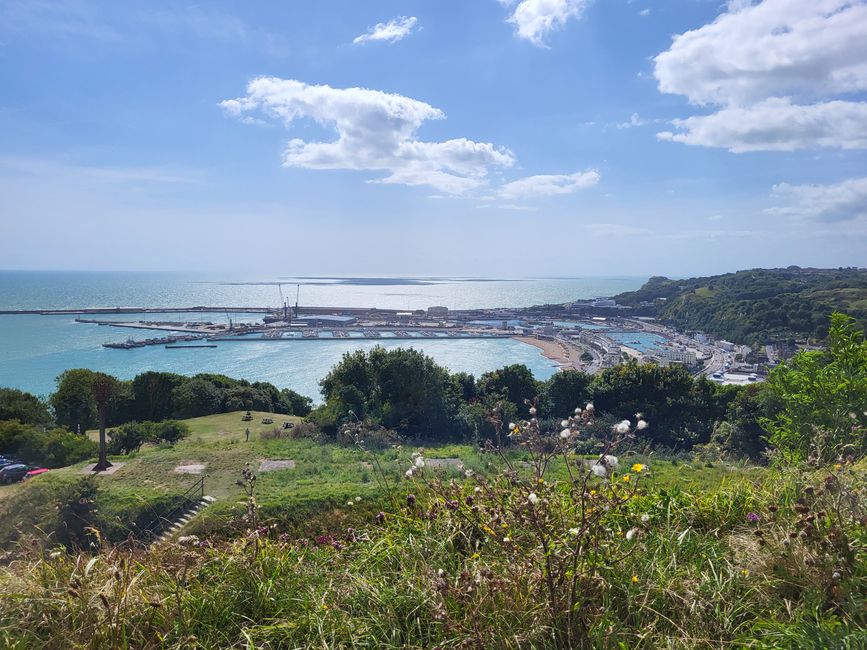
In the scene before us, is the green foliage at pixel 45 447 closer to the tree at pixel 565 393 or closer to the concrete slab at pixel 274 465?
the concrete slab at pixel 274 465

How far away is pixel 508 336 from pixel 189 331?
1341 inches

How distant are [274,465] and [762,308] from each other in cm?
5160

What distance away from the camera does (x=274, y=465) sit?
12.5 m

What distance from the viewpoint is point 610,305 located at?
8456 centimetres

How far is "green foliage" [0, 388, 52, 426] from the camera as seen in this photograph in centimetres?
1906

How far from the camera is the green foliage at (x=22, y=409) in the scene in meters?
19.1

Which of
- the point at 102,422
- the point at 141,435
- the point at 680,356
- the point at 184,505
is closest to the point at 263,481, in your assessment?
the point at 184,505

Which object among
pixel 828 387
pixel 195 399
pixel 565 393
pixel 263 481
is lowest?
pixel 195 399

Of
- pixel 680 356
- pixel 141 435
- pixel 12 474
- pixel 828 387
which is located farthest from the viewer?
pixel 680 356

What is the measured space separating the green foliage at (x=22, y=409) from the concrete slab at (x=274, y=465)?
1169 cm

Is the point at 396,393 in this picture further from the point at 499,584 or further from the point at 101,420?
the point at 499,584

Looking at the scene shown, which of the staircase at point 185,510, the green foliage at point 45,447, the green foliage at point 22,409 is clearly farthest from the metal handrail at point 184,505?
the green foliage at point 22,409

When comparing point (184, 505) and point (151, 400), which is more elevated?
point (184, 505)

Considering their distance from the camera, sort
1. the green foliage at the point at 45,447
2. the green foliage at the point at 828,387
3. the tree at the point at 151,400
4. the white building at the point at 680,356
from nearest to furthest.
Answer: the green foliage at the point at 828,387, the green foliage at the point at 45,447, the tree at the point at 151,400, the white building at the point at 680,356
